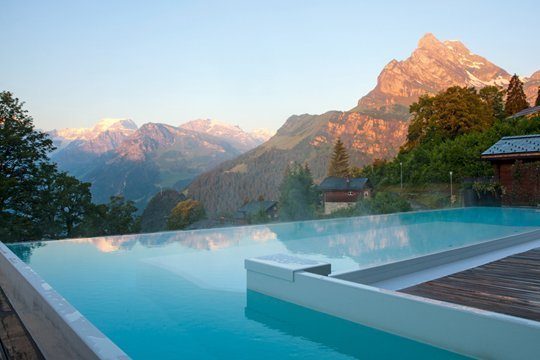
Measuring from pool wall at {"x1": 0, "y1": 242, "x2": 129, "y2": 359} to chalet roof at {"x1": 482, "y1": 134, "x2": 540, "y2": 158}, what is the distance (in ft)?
42.4

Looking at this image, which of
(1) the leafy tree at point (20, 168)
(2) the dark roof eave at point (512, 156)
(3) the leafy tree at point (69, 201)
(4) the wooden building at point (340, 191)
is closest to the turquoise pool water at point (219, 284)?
(2) the dark roof eave at point (512, 156)

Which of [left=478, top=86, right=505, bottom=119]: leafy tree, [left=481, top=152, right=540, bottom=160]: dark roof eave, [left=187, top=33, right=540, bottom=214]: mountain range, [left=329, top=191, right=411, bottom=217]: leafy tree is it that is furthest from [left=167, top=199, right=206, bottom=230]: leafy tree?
[left=478, top=86, right=505, bottom=119]: leafy tree

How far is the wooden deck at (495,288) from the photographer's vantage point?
3.10 meters

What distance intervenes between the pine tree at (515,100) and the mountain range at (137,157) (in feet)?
143

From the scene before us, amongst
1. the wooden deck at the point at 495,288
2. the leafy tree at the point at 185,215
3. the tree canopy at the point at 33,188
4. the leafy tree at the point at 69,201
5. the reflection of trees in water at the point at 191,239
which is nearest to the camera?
the wooden deck at the point at 495,288

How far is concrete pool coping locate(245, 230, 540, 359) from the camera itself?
261 centimetres

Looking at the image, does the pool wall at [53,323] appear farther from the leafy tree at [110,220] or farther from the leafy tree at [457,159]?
the leafy tree at [457,159]

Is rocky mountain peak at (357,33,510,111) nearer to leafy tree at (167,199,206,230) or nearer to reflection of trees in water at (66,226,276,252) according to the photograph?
leafy tree at (167,199,206,230)

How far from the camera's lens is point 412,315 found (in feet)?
10.1

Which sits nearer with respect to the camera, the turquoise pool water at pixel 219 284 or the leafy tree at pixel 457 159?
the turquoise pool water at pixel 219 284

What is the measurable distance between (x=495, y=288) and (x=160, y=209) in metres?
39.7

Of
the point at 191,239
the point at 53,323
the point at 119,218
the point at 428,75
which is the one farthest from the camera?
the point at 428,75

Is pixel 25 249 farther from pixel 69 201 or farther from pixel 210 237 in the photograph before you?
pixel 69 201

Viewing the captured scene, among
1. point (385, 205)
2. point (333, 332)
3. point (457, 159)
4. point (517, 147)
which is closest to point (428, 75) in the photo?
point (457, 159)
